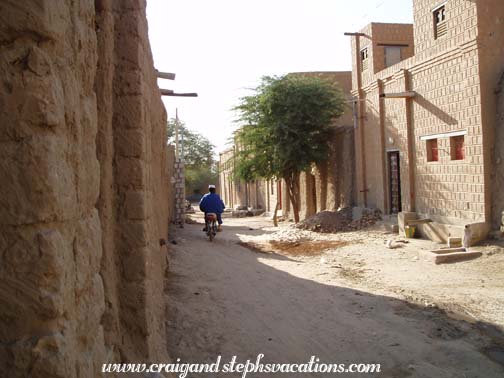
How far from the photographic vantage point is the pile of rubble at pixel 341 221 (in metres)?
15.4

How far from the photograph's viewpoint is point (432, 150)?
12.9 m

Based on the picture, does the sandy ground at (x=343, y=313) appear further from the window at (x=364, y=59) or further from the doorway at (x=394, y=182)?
the window at (x=364, y=59)

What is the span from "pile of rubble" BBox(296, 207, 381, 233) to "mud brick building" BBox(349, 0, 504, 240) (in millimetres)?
480

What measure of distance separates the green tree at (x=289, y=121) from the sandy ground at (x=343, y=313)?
8.76 m

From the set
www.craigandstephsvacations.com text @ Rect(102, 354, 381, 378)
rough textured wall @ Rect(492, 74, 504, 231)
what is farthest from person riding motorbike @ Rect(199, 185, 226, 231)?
www.craigandstephsvacations.com text @ Rect(102, 354, 381, 378)

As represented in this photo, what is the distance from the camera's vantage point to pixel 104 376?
97.0 inches

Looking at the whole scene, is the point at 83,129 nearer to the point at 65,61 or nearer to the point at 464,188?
the point at 65,61

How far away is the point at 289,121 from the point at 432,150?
5.87m

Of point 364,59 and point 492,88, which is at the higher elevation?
point 364,59

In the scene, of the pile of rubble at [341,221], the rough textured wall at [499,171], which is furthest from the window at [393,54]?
the rough textured wall at [499,171]

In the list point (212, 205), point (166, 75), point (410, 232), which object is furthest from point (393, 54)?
point (166, 75)

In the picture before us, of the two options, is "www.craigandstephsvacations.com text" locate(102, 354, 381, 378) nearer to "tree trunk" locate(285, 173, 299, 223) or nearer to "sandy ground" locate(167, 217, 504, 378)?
"sandy ground" locate(167, 217, 504, 378)

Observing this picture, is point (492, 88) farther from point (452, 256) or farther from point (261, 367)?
point (261, 367)

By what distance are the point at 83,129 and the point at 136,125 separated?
1.11 metres
